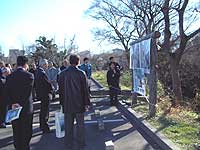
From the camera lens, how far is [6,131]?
10.3 meters

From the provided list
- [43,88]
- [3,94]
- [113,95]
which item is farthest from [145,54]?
[113,95]

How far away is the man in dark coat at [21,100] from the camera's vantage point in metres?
7.11

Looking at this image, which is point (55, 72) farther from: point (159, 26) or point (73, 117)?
point (159, 26)

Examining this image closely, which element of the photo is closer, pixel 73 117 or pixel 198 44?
pixel 73 117

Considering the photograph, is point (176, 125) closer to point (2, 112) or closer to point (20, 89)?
point (20, 89)

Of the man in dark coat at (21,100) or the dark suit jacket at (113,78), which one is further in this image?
the dark suit jacket at (113,78)

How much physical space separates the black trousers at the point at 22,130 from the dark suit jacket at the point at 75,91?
100 centimetres

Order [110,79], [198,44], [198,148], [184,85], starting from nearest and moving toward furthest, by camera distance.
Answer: [198,148] → [110,79] → [198,44] → [184,85]

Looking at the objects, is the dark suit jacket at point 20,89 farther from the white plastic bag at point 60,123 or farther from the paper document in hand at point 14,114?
the white plastic bag at point 60,123

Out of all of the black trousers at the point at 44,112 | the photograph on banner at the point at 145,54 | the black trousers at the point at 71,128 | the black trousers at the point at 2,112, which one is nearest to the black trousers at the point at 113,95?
the photograph on banner at the point at 145,54

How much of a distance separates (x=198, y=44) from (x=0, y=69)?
2093 cm

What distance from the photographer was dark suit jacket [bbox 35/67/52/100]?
948cm

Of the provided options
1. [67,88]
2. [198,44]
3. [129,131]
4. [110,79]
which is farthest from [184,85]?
[67,88]

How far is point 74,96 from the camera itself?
787 centimetres
